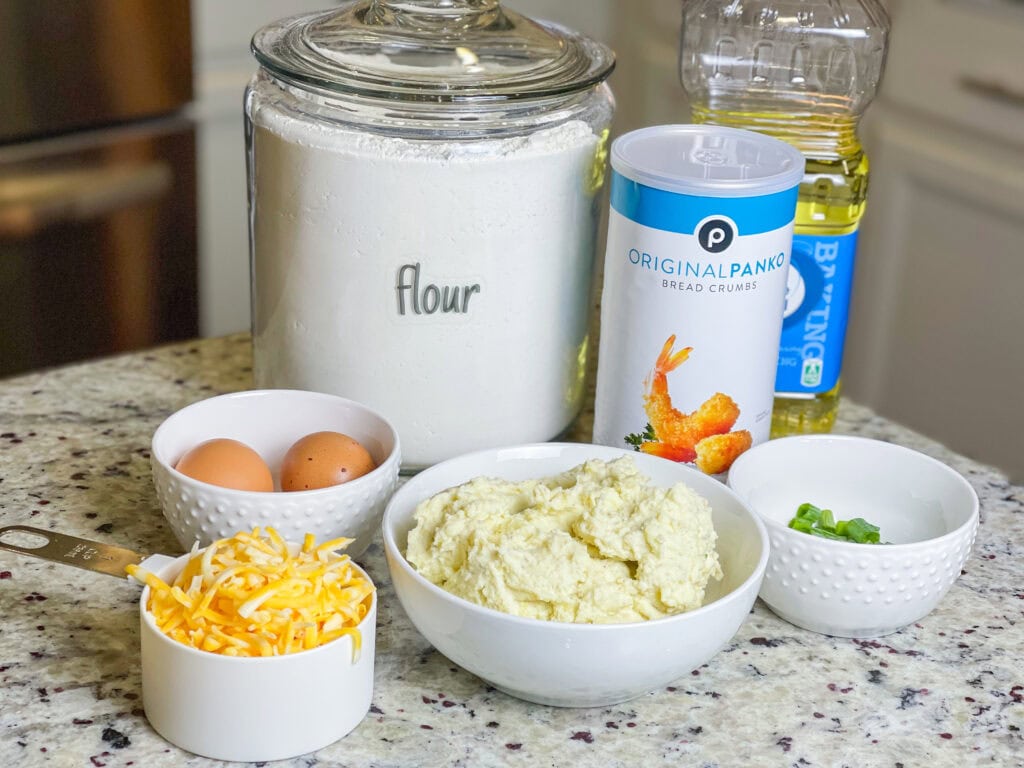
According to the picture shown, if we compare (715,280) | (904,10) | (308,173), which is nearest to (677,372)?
(715,280)

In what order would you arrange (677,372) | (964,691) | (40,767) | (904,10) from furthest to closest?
1. (904,10)
2. (677,372)
3. (964,691)
4. (40,767)

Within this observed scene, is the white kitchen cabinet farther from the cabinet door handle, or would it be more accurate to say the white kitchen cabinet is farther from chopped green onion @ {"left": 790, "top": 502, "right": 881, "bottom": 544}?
chopped green onion @ {"left": 790, "top": 502, "right": 881, "bottom": 544}

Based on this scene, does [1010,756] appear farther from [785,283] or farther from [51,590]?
[51,590]

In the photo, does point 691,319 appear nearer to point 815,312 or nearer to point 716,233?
point 716,233

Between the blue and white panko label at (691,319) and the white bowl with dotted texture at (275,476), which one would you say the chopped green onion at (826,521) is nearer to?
the blue and white panko label at (691,319)

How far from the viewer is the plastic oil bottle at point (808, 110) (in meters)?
1.02

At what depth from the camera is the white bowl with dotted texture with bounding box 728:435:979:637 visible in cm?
80

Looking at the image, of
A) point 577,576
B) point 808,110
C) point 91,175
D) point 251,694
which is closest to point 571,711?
point 577,576

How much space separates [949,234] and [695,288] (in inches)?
54.0

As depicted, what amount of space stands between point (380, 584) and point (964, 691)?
1.27 ft

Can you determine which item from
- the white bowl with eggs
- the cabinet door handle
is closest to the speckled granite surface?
the white bowl with eggs

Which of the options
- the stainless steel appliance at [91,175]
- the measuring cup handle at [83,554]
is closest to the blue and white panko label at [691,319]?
the measuring cup handle at [83,554]

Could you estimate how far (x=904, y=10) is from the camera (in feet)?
6.74

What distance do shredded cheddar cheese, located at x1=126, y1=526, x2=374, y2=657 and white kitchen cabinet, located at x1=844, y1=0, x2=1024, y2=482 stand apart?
1.56m
